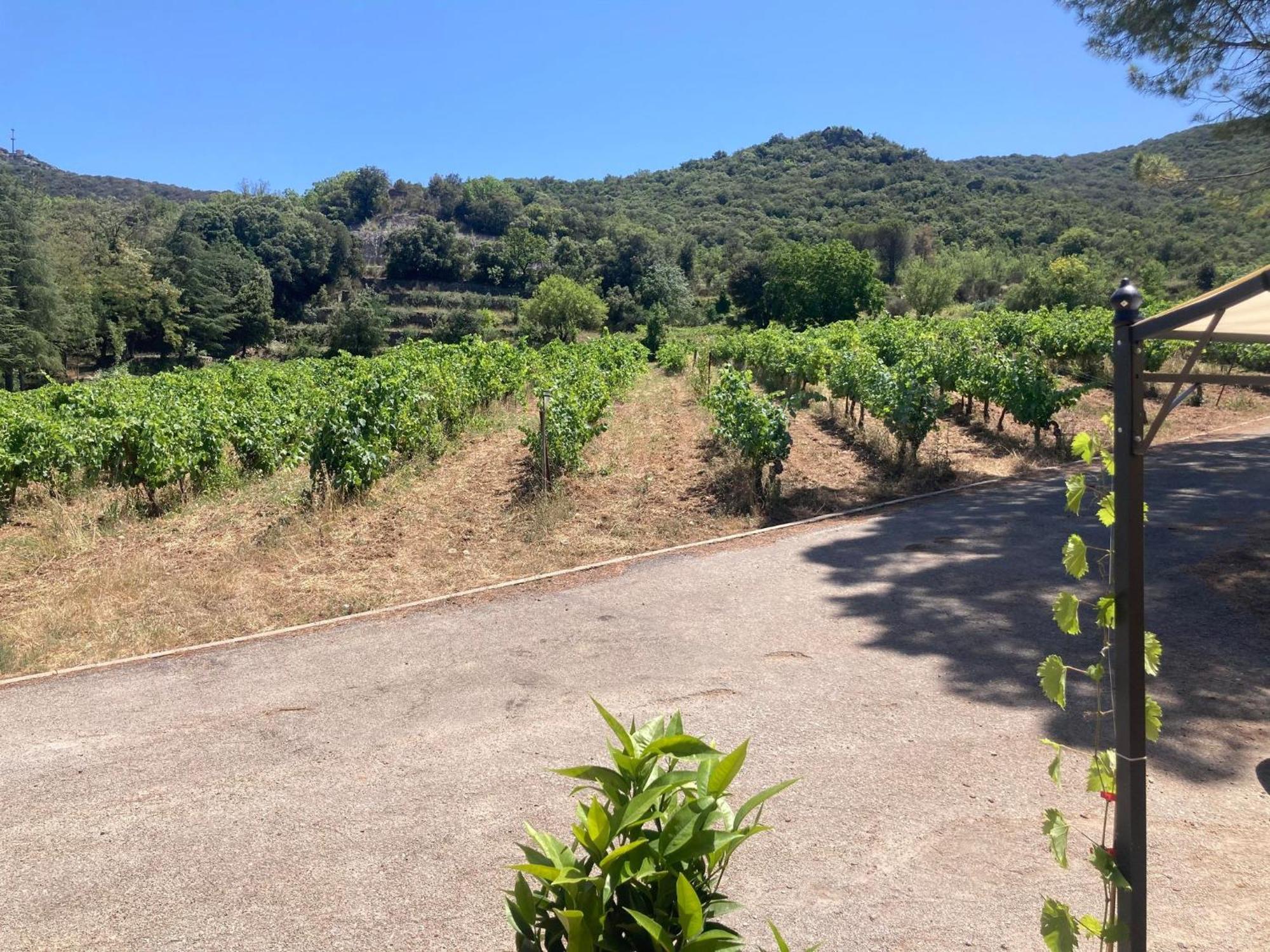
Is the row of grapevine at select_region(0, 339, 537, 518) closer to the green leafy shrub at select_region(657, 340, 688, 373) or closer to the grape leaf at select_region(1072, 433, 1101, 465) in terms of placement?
the grape leaf at select_region(1072, 433, 1101, 465)

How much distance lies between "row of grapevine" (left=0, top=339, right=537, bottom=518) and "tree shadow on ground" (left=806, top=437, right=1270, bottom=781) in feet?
17.2

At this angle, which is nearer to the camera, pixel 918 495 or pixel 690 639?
pixel 690 639

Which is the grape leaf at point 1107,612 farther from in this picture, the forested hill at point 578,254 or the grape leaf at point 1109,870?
the forested hill at point 578,254

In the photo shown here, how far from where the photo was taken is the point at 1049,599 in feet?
20.5

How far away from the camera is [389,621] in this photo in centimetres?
662

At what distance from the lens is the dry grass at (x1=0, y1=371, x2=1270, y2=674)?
6.80 metres

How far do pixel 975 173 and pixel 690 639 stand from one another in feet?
343

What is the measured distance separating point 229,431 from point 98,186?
14109 centimetres

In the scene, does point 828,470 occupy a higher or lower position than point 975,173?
lower

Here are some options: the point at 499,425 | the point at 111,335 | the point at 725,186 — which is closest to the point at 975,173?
the point at 725,186

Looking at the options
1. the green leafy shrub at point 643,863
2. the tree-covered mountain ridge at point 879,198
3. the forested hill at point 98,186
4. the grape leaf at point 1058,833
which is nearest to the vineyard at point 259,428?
the green leafy shrub at point 643,863

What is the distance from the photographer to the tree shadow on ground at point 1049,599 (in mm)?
4379

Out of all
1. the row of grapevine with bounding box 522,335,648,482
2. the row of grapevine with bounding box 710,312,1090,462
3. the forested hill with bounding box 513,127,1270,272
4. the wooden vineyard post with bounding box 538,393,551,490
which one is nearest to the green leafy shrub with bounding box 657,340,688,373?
the row of grapevine with bounding box 710,312,1090,462

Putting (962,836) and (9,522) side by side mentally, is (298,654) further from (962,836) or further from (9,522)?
(9,522)
